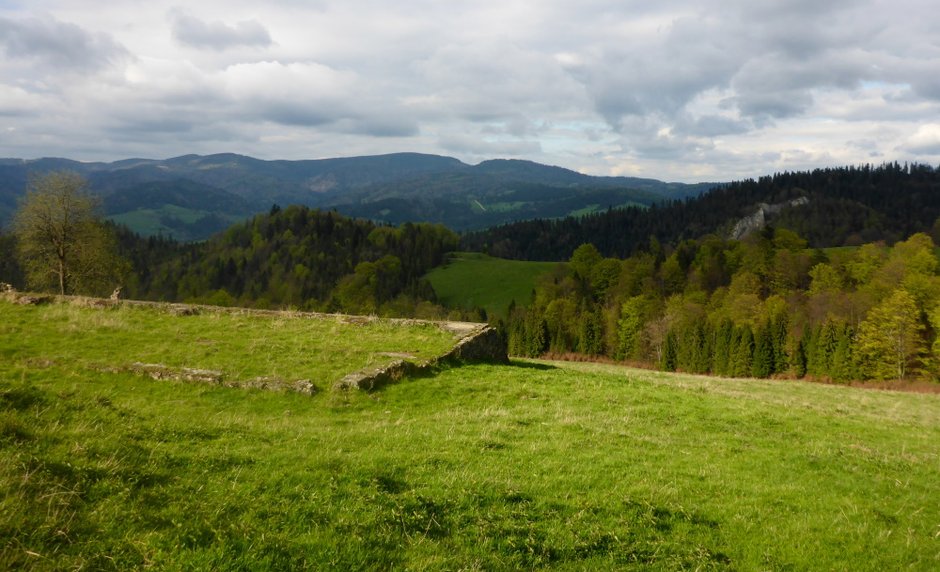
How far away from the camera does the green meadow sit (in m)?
6.61

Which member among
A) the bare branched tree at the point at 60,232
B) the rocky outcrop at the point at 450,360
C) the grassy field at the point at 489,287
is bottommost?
the grassy field at the point at 489,287

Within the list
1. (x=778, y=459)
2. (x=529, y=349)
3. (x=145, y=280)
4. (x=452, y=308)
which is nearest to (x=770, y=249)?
(x=529, y=349)

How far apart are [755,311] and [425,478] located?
105156 mm

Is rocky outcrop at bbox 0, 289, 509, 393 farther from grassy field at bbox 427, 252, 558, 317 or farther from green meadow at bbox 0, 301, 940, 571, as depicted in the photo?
grassy field at bbox 427, 252, 558, 317

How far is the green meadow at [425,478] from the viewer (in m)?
6.61

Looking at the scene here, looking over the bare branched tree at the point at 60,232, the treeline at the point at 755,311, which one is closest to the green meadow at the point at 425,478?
the bare branched tree at the point at 60,232

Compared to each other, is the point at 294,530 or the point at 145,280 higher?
the point at 294,530

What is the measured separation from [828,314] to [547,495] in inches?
3784

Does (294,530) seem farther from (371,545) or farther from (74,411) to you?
(74,411)

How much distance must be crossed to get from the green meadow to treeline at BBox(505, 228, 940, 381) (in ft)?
242

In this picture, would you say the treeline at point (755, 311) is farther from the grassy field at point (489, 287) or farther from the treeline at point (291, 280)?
the treeline at point (291, 280)

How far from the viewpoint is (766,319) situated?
3605 inches

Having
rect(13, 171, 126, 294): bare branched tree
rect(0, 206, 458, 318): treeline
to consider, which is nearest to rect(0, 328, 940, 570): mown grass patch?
rect(13, 171, 126, 294): bare branched tree

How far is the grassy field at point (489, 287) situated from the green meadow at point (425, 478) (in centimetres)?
14040
